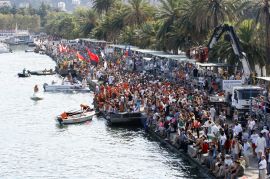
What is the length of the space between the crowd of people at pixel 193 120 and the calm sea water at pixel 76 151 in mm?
1660

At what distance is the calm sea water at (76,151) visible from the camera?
1711 inches

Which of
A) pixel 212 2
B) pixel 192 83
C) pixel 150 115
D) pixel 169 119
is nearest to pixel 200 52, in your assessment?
pixel 192 83

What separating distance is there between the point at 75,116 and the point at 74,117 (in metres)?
0.27

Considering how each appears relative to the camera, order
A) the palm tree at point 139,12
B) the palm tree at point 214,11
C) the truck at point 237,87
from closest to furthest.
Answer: the truck at point 237,87 → the palm tree at point 214,11 → the palm tree at point 139,12

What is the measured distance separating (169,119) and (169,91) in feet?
35.3

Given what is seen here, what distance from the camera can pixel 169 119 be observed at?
5066 cm

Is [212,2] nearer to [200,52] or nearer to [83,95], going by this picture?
[200,52]

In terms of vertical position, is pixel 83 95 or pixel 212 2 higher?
pixel 212 2

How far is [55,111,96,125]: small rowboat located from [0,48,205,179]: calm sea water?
854mm

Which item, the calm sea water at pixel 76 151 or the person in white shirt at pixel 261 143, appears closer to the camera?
the person in white shirt at pixel 261 143

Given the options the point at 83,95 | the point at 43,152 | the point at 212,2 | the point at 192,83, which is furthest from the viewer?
the point at 83,95

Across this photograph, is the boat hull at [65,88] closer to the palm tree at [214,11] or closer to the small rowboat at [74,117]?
the palm tree at [214,11]

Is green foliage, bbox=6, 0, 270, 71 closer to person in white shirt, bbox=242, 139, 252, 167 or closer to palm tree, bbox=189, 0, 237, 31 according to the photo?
palm tree, bbox=189, 0, 237, 31

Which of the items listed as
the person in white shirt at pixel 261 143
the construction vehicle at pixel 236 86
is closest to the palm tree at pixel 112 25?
the construction vehicle at pixel 236 86
